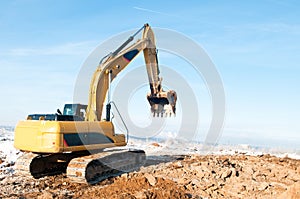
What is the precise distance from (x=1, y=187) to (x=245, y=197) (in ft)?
20.9

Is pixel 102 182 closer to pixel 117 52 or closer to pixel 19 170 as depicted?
pixel 19 170

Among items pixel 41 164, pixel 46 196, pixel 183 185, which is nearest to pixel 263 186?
pixel 183 185

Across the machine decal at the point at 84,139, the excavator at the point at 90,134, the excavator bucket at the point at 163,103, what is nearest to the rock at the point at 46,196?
the excavator at the point at 90,134

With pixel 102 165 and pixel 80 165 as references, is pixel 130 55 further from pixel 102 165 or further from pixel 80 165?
pixel 80 165

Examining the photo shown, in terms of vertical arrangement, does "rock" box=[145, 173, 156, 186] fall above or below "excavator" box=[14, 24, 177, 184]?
below

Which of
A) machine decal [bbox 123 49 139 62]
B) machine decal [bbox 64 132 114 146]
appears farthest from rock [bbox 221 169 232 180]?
machine decal [bbox 123 49 139 62]

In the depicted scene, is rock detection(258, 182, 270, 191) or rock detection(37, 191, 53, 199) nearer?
rock detection(37, 191, 53, 199)

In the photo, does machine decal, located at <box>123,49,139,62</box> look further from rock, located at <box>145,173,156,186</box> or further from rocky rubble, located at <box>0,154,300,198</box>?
rock, located at <box>145,173,156,186</box>

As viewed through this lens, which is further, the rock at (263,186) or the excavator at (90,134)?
the excavator at (90,134)

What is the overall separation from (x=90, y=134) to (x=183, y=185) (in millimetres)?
3106

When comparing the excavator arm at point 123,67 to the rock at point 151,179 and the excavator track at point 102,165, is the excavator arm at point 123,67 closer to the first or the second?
the excavator track at point 102,165

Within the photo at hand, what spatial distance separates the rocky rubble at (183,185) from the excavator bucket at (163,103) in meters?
3.10

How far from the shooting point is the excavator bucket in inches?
525

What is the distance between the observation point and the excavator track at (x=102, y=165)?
385 inches
